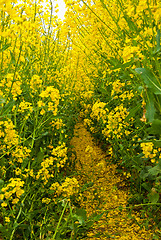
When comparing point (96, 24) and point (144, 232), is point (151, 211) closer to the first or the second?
point (144, 232)

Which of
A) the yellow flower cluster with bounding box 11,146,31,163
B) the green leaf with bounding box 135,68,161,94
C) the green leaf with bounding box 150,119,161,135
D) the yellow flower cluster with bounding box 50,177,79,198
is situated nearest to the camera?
the green leaf with bounding box 135,68,161,94

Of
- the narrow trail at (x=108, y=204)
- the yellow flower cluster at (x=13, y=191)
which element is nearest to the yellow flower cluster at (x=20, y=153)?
the yellow flower cluster at (x=13, y=191)

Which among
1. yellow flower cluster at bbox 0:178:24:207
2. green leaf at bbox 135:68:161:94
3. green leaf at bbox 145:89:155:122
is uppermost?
green leaf at bbox 135:68:161:94

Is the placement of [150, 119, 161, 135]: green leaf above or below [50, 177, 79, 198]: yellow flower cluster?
above

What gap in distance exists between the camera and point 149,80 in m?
1.06

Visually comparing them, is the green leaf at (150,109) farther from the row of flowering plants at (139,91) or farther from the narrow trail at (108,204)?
the narrow trail at (108,204)

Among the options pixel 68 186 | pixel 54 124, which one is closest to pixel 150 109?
pixel 68 186

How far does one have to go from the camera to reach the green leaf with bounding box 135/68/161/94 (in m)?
1.06

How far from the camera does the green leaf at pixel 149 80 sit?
41.6 inches

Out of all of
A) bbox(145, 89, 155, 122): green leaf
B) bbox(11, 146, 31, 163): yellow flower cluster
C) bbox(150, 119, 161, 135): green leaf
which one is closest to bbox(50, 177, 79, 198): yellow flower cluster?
bbox(11, 146, 31, 163): yellow flower cluster

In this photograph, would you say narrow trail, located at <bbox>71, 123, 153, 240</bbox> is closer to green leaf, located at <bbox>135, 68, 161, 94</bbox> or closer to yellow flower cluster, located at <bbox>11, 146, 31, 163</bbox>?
yellow flower cluster, located at <bbox>11, 146, 31, 163</bbox>

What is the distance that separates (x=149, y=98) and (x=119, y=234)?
1.16 metres

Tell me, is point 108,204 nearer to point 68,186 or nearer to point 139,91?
point 68,186

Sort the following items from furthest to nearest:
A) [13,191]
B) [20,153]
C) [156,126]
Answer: [20,153] → [13,191] → [156,126]
